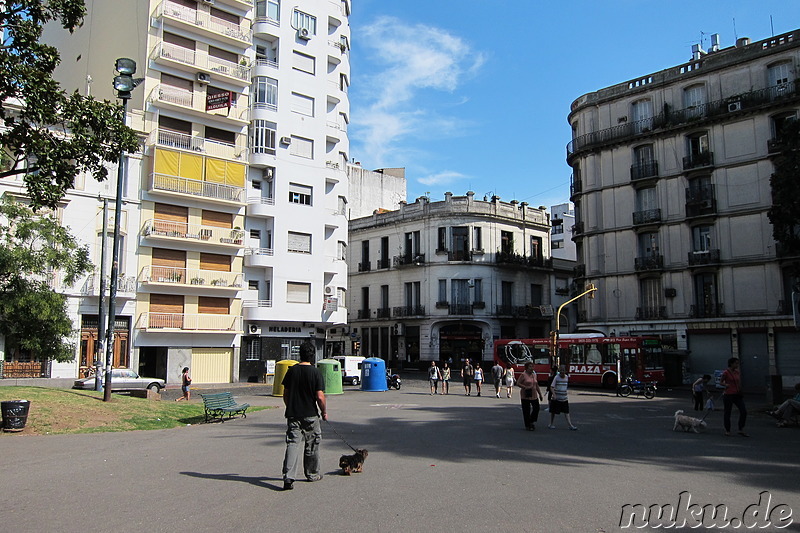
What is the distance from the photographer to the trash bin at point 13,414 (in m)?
13.6

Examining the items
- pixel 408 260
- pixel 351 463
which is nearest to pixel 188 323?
pixel 408 260

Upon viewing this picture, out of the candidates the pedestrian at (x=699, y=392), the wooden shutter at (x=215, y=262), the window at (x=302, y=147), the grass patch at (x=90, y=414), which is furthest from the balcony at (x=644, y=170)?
the grass patch at (x=90, y=414)

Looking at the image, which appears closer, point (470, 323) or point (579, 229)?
point (579, 229)

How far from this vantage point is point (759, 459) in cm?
1079

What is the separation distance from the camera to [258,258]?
37188 millimetres

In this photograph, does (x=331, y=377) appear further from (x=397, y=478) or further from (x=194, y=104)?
(x=397, y=478)

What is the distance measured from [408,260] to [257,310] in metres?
19.0

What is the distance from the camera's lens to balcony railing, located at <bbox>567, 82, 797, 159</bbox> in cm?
3681

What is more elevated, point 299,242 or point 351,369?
point 299,242

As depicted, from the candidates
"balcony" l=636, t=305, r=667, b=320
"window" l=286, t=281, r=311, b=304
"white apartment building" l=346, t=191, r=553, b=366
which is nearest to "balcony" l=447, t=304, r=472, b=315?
"white apartment building" l=346, t=191, r=553, b=366

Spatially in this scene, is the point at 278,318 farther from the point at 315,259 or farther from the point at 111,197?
the point at 111,197

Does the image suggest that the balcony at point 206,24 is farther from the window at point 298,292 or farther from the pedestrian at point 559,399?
the pedestrian at point 559,399

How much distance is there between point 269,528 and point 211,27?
35.9 m

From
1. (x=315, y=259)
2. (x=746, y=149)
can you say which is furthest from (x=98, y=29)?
(x=746, y=149)
